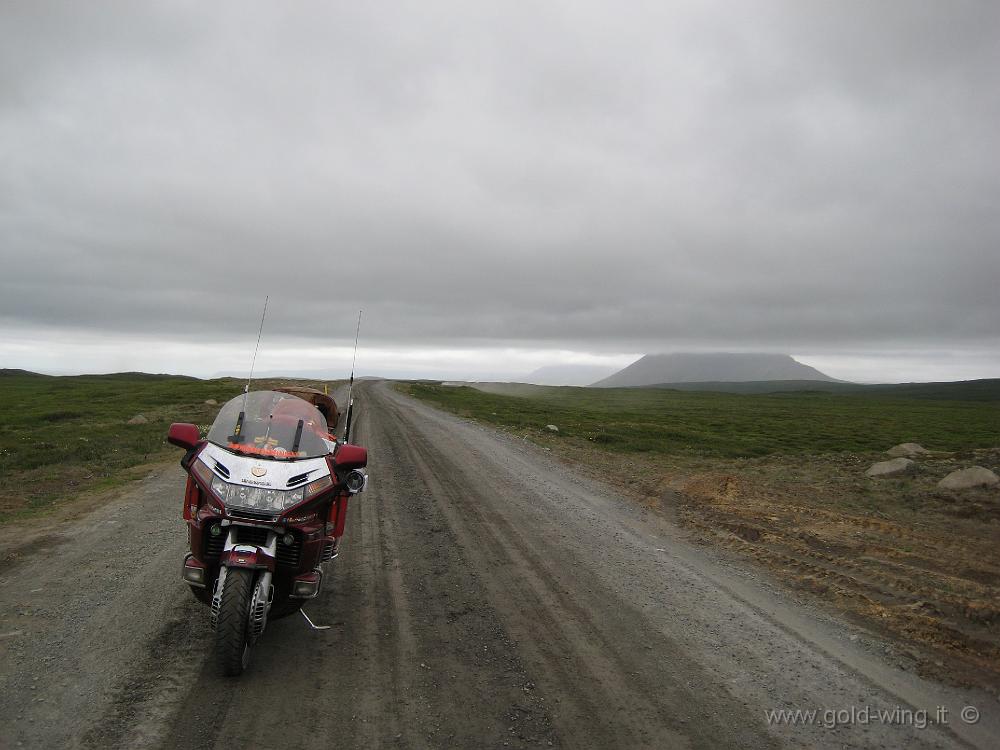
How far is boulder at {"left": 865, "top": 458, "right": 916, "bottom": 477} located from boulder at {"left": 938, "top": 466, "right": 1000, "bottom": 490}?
2.65 m

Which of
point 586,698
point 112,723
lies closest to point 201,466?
point 112,723

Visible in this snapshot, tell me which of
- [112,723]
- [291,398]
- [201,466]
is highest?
[291,398]

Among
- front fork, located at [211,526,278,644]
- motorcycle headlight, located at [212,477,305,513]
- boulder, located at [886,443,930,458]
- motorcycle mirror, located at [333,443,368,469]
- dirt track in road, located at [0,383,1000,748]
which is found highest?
motorcycle mirror, located at [333,443,368,469]

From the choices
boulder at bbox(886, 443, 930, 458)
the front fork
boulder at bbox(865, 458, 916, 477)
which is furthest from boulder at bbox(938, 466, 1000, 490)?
the front fork

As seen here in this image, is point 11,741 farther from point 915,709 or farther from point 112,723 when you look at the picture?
point 915,709

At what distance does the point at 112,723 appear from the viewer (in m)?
4.25

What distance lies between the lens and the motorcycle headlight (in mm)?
5141

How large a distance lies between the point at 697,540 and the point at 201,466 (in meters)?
8.55

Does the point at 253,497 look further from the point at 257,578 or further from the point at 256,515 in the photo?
the point at 257,578

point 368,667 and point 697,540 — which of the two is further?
point 697,540

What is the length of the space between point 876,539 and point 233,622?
1115 cm

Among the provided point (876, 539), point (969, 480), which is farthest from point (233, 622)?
point (969, 480)

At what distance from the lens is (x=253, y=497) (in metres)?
5.18

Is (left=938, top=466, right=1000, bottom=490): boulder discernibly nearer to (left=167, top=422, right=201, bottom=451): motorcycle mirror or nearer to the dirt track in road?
the dirt track in road
